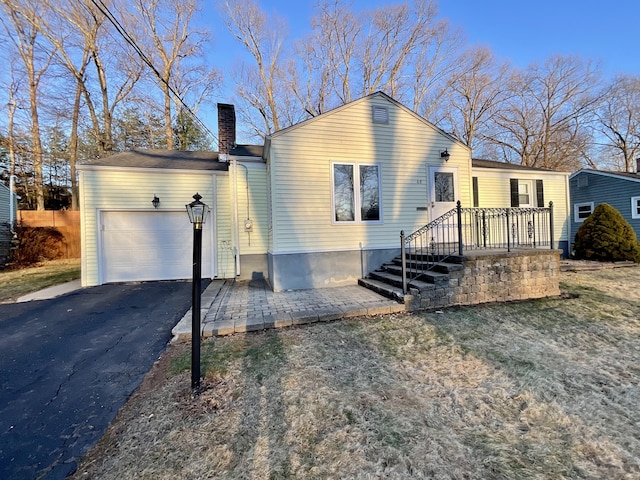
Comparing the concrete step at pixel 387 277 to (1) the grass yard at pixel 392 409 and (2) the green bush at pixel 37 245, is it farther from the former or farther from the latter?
(2) the green bush at pixel 37 245

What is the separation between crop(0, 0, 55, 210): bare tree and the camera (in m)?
14.1

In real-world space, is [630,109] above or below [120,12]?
below

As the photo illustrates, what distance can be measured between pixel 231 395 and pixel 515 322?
4.16 m

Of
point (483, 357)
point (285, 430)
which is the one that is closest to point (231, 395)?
point (285, 430)

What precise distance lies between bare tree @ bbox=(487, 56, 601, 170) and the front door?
60.1ft

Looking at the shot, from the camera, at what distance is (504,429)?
6.78 ft

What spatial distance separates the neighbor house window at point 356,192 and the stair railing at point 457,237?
1158 millimetres

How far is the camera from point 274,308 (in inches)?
203

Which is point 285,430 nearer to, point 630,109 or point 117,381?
point 117,381

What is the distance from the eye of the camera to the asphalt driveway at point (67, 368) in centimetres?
206

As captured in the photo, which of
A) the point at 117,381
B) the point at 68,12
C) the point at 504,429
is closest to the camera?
the point at 504,429

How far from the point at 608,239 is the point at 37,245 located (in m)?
21.9

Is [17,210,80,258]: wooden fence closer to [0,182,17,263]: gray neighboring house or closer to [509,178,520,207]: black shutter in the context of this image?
[0,182,17,263]: gray neighboring house

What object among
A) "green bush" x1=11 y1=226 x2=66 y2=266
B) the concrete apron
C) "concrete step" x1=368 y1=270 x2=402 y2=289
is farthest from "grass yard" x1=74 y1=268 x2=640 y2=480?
"green bush" x1=11 y1=226 x2=66 y2=266
